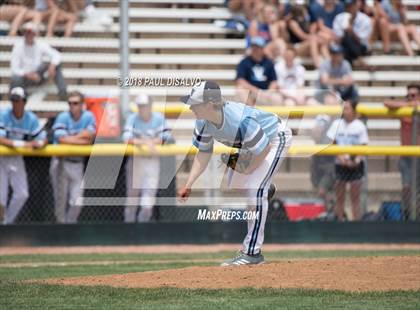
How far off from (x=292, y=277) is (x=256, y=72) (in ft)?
23.8

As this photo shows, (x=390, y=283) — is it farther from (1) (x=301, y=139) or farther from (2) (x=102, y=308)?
(1) (x=301, y=139)

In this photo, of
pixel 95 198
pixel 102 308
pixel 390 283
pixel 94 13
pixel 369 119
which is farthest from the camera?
pixel 94 13

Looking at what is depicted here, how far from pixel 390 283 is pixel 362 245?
573 centimetres

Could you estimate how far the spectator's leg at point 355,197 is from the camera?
46.4ft

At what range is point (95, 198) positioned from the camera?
13.9m

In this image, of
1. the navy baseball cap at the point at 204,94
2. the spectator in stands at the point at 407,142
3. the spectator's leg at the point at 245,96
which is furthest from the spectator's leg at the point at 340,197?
the navy baseball cap at the point at 204,94

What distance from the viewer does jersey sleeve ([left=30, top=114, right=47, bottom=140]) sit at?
13.8 meters

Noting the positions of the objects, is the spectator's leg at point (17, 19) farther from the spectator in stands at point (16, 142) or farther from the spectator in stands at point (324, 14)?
the spectator in stands at point (324, 14)

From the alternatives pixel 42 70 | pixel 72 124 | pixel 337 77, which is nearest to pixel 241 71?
pixel 337 77

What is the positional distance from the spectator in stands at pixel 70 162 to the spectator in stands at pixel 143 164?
23.9 inches

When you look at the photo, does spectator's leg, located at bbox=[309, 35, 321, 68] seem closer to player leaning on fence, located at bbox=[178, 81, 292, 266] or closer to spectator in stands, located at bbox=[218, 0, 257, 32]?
spectator in stands, located at bbox=[218, 0, 257, 32]

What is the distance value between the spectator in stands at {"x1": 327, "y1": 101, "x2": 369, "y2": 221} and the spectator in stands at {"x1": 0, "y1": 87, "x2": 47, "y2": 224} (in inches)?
169

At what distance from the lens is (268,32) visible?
56.9 feet

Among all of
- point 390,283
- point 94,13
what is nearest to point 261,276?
point 390,283
